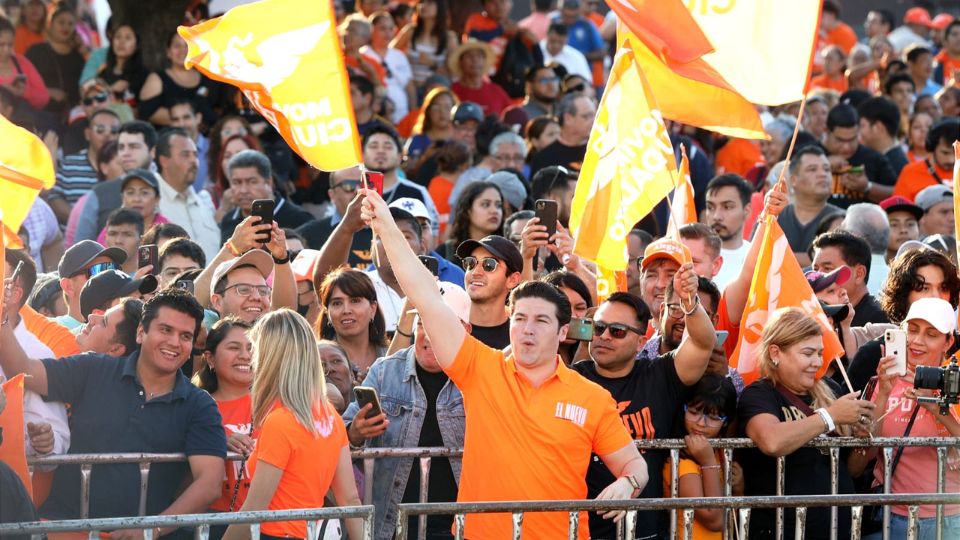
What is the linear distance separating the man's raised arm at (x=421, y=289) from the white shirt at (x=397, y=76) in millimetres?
9626

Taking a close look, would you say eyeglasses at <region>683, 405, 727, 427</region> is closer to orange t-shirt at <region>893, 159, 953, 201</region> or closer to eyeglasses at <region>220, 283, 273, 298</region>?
eyeglasses at <region>220, 283, 273, 298</region>

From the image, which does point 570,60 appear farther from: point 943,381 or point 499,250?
point 943,381

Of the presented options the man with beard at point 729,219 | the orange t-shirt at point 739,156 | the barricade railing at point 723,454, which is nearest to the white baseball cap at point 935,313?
the barricade railing at point 723,454

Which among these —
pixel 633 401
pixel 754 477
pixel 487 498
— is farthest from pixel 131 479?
pixel 754 477

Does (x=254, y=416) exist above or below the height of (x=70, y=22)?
below

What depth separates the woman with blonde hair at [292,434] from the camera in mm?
6723

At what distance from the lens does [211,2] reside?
16734 mm

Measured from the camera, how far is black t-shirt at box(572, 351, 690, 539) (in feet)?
24.2

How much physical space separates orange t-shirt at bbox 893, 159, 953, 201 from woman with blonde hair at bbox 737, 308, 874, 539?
612cm

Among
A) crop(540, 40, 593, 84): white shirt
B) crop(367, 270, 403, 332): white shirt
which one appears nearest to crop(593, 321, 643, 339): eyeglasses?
crop(367, 270, 403, 332): white shirt

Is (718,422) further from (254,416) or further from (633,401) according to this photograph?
(254,416)

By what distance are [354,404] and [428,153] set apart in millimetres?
6585

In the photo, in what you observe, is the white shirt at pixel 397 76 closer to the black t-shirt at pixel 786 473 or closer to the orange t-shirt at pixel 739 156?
the orange t-shirt at pixel 739 156

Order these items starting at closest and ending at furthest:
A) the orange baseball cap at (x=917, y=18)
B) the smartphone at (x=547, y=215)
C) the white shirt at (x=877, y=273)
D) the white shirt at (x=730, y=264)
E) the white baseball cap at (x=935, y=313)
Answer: the white baseball cap at (x=935, y=313), the smartphone at (x=547, y=215), the white shirt at (x=730, y=264), the white shirt at (x=877, y=273), the orange baseball cap at (x=917, y=18)
